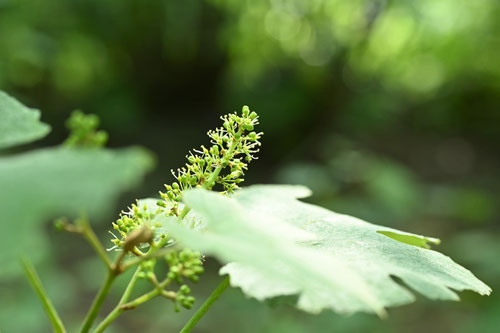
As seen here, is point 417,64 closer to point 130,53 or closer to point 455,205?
point 455,205

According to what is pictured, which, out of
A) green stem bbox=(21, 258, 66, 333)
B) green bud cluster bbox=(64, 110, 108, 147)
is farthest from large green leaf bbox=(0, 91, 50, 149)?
green stem bbox=(21, 258, 66, 333)

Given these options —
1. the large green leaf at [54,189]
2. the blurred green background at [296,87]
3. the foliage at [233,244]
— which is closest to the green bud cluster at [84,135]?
the foliage at [233,244]

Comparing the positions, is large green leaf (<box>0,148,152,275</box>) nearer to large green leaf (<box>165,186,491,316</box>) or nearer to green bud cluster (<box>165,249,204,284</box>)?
large green leaf (<box>165,186,491,316</box>)

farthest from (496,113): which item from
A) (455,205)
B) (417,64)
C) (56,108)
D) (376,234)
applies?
(376,234)

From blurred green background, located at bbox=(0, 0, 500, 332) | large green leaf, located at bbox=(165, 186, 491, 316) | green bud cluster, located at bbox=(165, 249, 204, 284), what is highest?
blurred green background, located at bbox=(0, 0, 500, 332)

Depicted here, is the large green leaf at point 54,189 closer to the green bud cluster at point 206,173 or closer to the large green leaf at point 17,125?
the large green leaf at point 17,125

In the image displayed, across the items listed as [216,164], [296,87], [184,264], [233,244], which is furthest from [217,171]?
[296,87]
